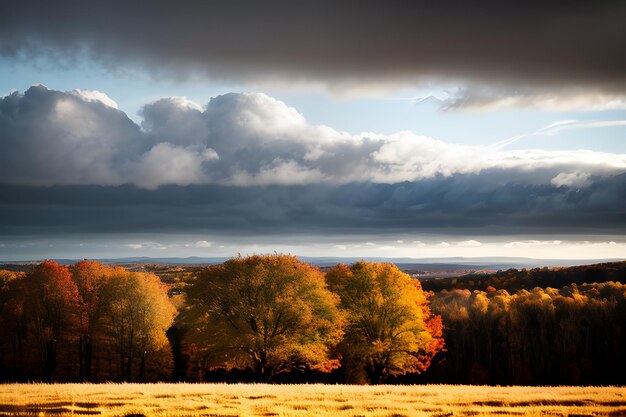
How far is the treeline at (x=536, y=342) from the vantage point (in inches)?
4562

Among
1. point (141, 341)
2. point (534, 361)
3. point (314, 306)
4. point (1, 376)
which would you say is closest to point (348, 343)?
point (314, 306)

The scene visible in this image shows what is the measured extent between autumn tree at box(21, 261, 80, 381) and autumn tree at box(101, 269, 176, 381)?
437 centimetres

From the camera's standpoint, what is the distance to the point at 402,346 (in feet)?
220

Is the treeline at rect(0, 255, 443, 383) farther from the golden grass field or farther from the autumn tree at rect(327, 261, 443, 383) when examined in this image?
the golden grass field

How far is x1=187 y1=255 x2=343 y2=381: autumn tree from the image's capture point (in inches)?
2304

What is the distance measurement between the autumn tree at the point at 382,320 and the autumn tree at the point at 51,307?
35974mm

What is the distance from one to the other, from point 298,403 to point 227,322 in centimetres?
2805

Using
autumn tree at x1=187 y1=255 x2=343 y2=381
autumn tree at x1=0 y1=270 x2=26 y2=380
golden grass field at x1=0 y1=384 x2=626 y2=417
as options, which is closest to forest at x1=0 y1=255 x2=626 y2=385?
autumn tree at x1=187 y1=255 x2=343 y2=381

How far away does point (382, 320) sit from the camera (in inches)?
2680

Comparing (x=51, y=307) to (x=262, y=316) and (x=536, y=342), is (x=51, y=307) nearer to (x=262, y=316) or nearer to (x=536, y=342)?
(x=262, y=316)

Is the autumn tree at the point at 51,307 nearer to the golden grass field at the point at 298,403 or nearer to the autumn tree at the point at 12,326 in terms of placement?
the autumn tree at the point at 12,326

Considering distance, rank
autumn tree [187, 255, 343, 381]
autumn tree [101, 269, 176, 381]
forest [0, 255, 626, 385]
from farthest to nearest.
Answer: autumn tree [101, 269, 176, 381]
forest [0, 255, 626, 385]
autumn tree [187, 255, 343, 381]

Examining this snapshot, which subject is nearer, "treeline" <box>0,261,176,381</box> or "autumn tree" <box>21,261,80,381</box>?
"autumn tree" <box>21,261,80,381</box>

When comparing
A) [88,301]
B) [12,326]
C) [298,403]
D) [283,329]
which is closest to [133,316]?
[88,301]
